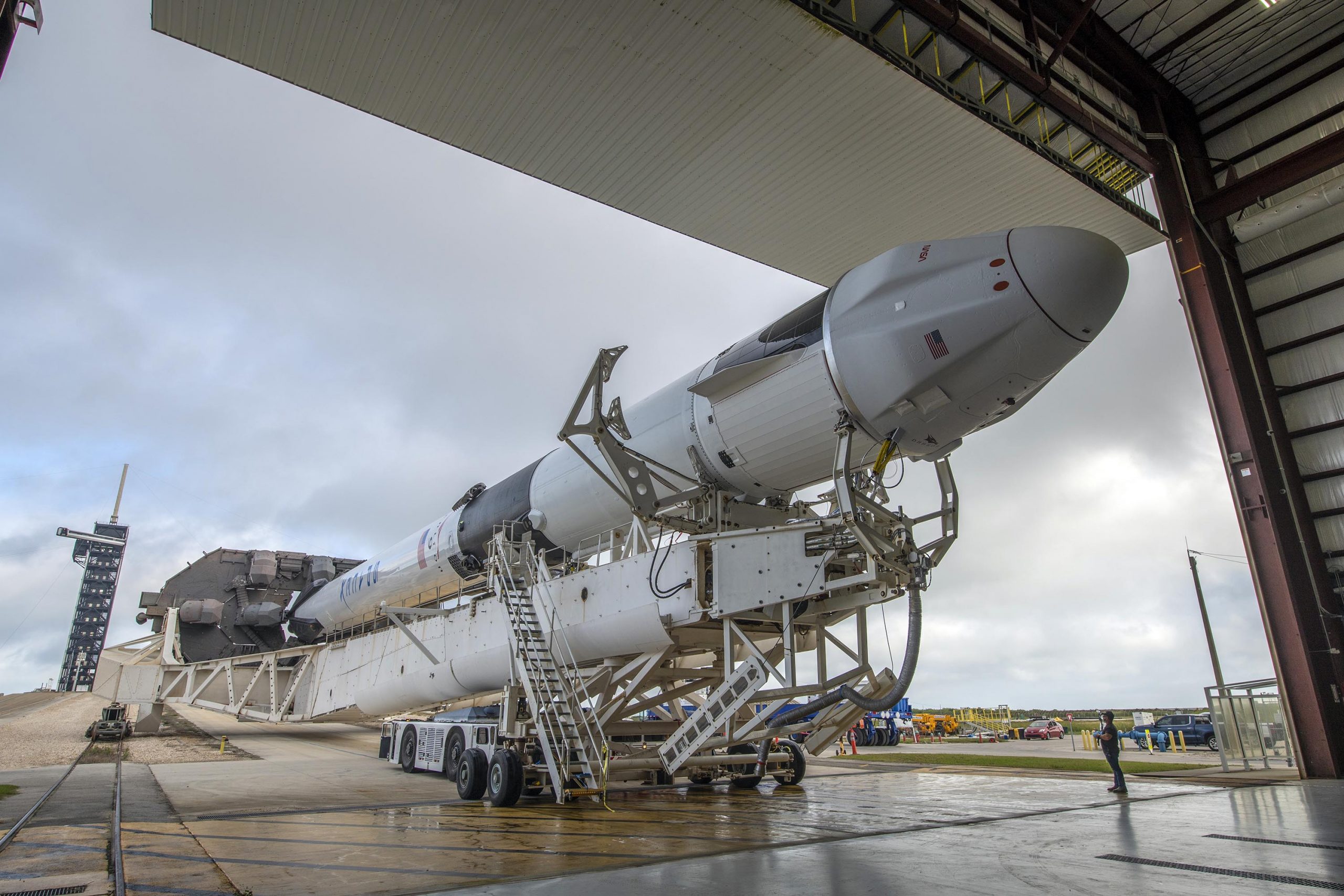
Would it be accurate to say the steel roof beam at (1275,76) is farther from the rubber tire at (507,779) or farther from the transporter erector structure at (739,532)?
the rubber tire at (507,779)

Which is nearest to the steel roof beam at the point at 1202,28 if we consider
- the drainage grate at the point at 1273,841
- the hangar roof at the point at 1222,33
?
the hangar roof at the point at 1222,33

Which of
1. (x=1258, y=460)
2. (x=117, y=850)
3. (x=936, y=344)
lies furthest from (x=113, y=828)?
(x=1258, y=460)

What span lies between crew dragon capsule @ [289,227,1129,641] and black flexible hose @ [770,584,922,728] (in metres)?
1.59

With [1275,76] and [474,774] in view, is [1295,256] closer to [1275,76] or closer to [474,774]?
[1275,76]

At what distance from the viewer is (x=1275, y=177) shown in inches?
542

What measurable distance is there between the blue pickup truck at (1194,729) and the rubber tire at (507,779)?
1927cm

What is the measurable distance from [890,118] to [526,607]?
367 inches

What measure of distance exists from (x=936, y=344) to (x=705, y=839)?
464 cm

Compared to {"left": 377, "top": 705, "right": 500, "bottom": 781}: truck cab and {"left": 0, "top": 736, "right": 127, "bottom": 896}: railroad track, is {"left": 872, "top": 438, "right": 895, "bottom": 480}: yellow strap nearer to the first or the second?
{"left": 377, "top": 705, "right": 500, "bottom": 781}: truck cab

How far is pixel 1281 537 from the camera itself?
12727 mm

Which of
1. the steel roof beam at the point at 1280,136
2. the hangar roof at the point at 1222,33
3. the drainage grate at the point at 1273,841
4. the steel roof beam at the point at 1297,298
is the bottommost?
the drainage grate at the point at 1273,841

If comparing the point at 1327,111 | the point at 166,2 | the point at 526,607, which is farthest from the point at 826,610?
the point at 1327,111

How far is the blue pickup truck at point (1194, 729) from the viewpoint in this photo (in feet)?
65.8

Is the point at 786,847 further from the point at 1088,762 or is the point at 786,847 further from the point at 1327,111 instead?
the point at 1327,111
